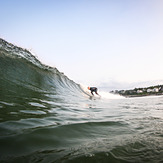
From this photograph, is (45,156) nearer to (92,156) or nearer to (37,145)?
(37,145)

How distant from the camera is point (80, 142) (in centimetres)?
178

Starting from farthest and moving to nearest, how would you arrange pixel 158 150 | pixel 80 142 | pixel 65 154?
pixel 80 142 < pixel 158 150 < pixel 65 154

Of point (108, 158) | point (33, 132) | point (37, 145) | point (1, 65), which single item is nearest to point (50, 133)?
point (33, 132)

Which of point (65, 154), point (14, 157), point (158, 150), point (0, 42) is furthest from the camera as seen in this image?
point (0, 42)

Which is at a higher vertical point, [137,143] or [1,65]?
[1,65]

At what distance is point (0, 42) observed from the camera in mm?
16969

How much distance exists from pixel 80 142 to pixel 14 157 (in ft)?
2.94

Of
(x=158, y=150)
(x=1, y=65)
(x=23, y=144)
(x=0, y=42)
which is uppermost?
(x=0, y=42)

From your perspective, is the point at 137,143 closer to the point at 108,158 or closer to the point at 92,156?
the point at 108,158

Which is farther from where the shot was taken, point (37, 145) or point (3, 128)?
point (3, 128)

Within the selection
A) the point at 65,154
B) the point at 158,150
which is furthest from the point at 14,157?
the point at 158,150

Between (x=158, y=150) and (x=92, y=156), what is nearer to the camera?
(x=92, y=156)

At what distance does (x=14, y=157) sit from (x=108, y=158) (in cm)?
101

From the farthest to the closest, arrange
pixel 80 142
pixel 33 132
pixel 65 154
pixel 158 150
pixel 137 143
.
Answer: pixel 33 132
pixel 80 142
pixel 137 143
pixel 158 150
pixel 65 154
